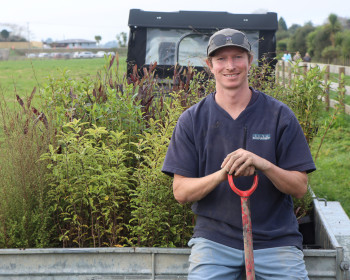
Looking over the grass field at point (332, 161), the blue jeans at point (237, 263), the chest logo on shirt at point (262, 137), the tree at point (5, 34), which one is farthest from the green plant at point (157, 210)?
the tree at point (5, 34)

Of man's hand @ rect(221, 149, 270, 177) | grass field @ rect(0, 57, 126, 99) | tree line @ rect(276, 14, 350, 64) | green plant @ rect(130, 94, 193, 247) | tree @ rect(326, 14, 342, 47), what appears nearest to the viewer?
man's hand @ rect(221, 149, 270, 177)

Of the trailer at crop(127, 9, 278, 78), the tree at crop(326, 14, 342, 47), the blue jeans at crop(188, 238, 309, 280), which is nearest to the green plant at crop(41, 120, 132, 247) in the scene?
the blue jeans at crop(188, 238, 309, 280)

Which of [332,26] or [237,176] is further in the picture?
[332,26]

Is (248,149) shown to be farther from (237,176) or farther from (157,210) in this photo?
(157,210)

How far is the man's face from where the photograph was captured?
9.45 feet

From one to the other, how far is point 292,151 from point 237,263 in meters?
0.61

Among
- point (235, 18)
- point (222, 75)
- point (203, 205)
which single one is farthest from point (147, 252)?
point (235, 18)

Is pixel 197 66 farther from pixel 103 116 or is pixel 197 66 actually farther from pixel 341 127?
pixel 103 116

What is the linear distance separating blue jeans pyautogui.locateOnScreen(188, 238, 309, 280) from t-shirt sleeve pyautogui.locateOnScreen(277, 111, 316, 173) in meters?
0.40

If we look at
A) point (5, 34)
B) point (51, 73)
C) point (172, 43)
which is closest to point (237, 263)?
point (51, 73)

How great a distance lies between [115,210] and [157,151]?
0.43 m

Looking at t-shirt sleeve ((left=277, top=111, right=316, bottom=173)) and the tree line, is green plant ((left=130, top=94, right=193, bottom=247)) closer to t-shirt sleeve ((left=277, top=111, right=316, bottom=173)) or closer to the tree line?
t-shirt sleeve ((left=277, top=111, right=316, bottom=173))

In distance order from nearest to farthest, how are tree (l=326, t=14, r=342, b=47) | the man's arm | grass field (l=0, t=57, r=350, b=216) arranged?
1. the man's arm
2. grass field (l=0, t=57, r=350, b=216)
3. tree (l=326, t=14, r=342, b=47)

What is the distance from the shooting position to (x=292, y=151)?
2.80m
